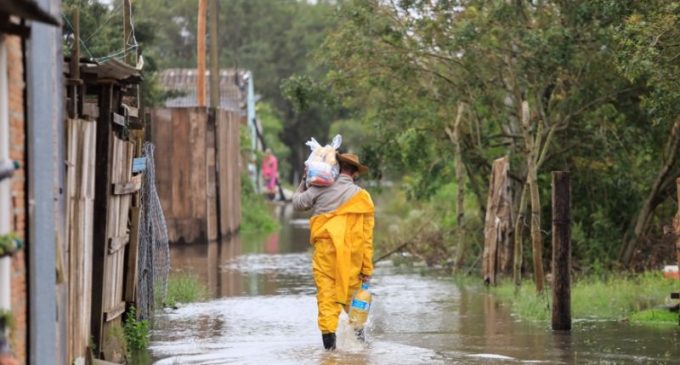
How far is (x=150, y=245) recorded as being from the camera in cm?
1333

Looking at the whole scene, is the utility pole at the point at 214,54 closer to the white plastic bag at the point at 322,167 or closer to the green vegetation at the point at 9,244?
the white plastic bag at the point at 322,167

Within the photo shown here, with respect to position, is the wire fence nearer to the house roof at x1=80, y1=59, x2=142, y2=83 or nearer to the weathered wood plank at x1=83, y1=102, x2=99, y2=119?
the house roof at x1=80, y1=59, x2=142, y2=83

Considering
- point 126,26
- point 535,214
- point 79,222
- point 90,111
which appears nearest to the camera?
point 79,222

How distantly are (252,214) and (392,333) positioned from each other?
64.5ft

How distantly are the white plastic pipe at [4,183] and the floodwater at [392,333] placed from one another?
4.46 meters

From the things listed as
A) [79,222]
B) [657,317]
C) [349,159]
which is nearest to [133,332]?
[349,159]

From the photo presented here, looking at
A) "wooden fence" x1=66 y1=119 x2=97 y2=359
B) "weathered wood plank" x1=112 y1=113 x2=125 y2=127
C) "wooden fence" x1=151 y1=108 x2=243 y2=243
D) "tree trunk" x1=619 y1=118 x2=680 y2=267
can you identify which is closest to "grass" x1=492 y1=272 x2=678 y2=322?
"tree trunk" x1=619 y1=118 x2=680 y2=267

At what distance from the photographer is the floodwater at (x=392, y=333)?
12125mm

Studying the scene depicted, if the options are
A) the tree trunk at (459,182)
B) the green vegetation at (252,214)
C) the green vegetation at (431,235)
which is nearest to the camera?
the tree trunk at (459,182)

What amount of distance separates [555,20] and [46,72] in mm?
11574

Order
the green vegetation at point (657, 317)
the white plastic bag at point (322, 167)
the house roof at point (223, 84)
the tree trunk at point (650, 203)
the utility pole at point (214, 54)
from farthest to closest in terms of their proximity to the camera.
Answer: the house roof at point (223, 84) < the utility pole at point (214, 54) < the tree trunk at point (650, 203) < the green vegetation at point (657, 317) < the white plastic bag at point (322, 167)

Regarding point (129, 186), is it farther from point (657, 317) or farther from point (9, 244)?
point (657, 317)

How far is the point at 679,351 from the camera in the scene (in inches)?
491

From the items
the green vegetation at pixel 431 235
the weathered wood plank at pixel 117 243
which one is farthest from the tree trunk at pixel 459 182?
the weathered wood plank at pixel 117 243
